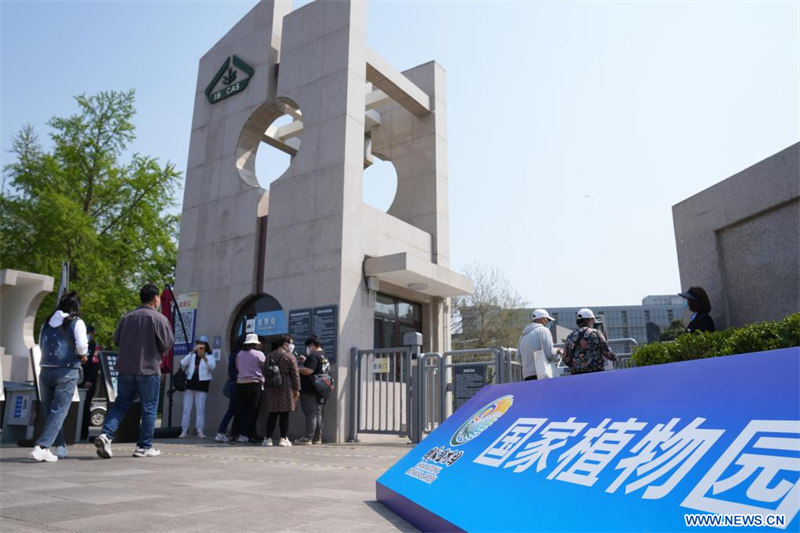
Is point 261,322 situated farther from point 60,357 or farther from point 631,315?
point 631,315

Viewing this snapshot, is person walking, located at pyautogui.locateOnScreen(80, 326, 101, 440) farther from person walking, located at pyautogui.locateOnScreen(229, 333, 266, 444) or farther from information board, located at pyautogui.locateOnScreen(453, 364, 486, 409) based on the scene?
information board, located at pyautogui.locateOnScreen(453, 364, 486, 409)

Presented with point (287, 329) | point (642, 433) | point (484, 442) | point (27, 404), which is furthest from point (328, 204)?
point (642, 433)

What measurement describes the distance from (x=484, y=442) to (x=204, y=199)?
13.0 meters

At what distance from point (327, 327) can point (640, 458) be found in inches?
383

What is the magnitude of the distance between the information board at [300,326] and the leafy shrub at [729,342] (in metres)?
6.89

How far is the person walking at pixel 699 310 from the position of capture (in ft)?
24.1

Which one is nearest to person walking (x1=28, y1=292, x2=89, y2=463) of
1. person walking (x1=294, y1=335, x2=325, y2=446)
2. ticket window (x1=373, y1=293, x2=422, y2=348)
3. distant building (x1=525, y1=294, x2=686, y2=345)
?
person walking (x1=294, y1=335, x2=325, y2=446)

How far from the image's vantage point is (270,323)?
512 inches

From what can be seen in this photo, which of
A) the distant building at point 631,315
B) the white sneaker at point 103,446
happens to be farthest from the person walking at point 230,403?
the distant building at point 631,315

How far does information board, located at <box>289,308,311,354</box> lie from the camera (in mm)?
12055

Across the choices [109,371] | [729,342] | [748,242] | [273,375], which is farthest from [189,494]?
[748,242]

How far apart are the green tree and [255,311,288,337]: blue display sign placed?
7.94m

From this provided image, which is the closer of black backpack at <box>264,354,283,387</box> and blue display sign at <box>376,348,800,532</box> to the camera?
blue display sign at <box>376,348,800,532</box>

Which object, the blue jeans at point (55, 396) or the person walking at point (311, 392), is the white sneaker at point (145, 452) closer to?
the blue jeans at point (55, 396)
